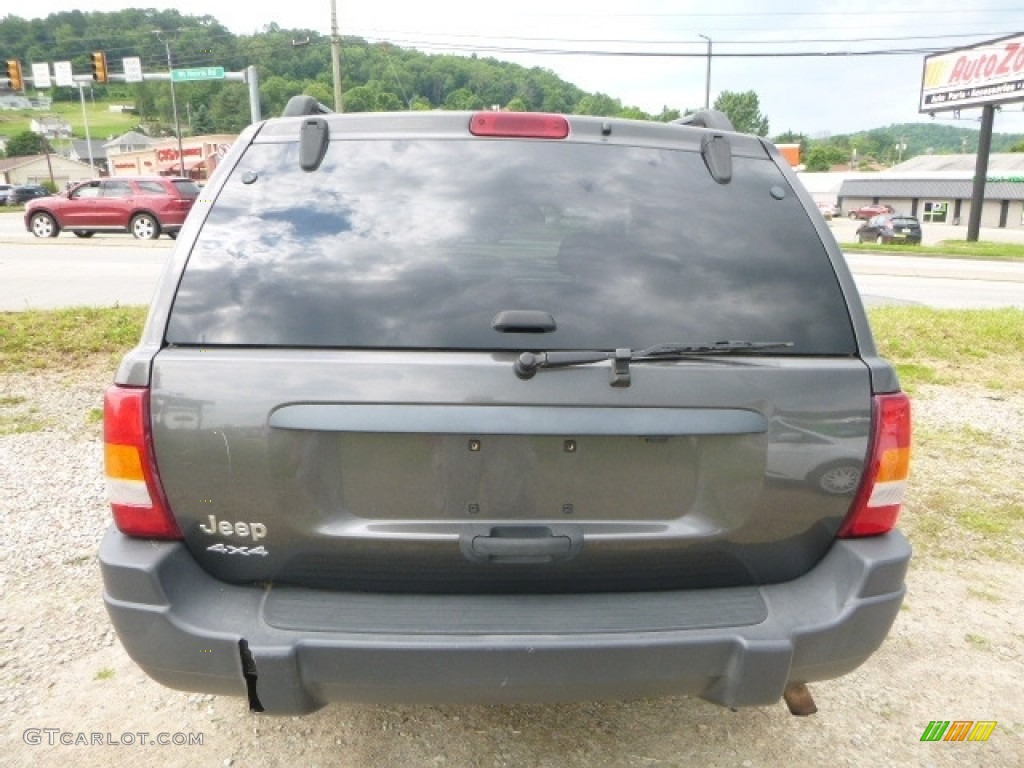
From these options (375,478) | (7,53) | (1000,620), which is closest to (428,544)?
(375,478)

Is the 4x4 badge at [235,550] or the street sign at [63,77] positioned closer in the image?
the 4x4 badge at [235,550]

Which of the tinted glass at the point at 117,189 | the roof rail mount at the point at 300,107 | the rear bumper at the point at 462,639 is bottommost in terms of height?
the rear bumper at the point at 462,639

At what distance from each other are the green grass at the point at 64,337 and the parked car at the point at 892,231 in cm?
3139

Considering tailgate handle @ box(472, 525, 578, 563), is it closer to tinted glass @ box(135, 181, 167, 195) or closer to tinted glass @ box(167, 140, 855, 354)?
tinted glass @ box(167, 140, 855, 354)

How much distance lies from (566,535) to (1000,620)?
99.1 inches

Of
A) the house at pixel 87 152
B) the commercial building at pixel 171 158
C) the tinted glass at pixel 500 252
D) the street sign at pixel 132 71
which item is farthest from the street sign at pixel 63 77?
the house at pixel 87 152

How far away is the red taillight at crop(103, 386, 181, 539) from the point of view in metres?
1.87

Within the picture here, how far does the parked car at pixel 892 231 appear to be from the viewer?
1236 inches

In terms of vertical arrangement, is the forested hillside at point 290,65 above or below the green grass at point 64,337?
above

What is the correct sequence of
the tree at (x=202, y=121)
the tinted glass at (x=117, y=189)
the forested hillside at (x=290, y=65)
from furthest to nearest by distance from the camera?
the tree at (x=202, y=121)
the forested hillside at (x=290, y=65)
the tinted glass at (x=117, y=189)

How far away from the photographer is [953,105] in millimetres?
33750

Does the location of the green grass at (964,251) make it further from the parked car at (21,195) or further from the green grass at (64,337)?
the parked car at (21,195)

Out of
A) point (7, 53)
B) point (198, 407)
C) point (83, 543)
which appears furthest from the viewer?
point (7, 53)

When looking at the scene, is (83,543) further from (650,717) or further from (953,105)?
(953,105)
